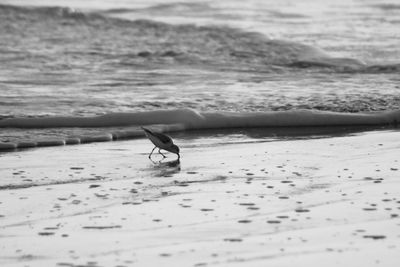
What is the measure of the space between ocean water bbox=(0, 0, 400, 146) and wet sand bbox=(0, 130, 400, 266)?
156 cm

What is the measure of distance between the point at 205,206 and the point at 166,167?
1.37 meters

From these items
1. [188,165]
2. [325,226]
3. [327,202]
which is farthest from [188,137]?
[325,226]

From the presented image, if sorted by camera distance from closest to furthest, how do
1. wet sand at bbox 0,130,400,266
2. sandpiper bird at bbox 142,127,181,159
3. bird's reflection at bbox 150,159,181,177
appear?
wet sand at bbox 0,130,400,266 → bird's reflection at bbox 150,159,181,177 → sandpiper bird at bbox 142,127,181,159

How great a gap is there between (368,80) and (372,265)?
7.14 metres

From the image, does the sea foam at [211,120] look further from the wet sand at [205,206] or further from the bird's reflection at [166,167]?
the bird's reflection at [166,167]

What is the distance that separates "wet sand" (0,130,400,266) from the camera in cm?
412

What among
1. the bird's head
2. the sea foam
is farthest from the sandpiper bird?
the sea foam

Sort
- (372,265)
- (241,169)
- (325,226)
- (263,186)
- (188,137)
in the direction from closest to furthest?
(372,265) → (325,226) → (263,186) → (241,169) → (188,137)

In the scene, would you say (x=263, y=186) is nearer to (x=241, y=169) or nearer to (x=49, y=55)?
(x=241, y=169)

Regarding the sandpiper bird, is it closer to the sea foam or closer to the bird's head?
the bird's head

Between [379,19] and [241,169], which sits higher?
[379,19]

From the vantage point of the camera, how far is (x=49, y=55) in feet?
42.5

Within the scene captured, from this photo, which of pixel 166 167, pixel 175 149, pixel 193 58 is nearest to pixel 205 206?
pixel 166 167

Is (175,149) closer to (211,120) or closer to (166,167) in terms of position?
(166,167)
